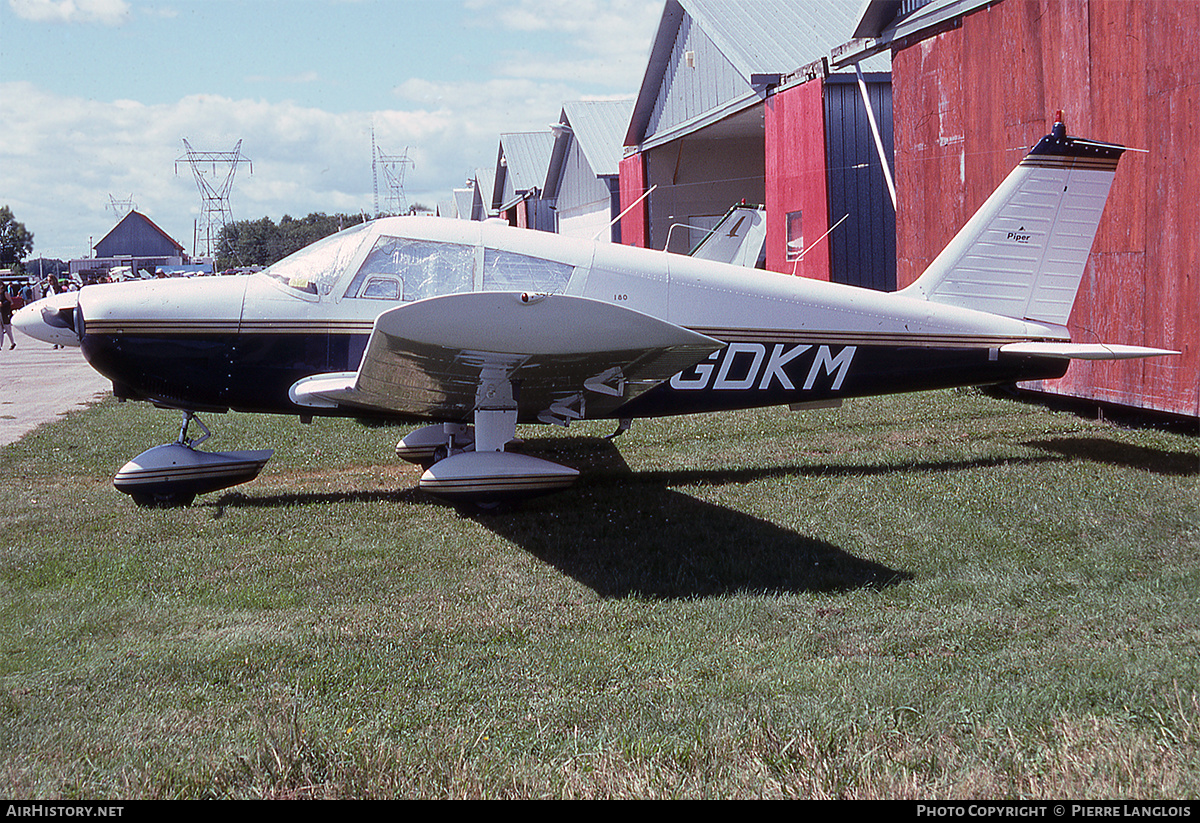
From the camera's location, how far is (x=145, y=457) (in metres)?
6.72

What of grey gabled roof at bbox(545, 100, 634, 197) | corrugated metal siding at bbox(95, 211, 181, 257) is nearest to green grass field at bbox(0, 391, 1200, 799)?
grey gabled roof at bbox(545, 100, 634, 197)

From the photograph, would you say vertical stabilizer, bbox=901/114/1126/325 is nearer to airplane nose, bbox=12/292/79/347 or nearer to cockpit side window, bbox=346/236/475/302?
cockpit side window, bbox=346/236/475/302

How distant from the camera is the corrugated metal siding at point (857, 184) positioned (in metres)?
14.0

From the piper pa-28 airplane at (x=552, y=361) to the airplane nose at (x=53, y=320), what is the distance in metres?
0.01

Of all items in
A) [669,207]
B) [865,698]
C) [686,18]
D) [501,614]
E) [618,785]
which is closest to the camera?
[618,785]

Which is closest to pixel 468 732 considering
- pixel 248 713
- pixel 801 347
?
pixel 248 713

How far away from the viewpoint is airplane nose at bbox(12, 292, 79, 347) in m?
6.50

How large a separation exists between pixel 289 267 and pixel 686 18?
15.1 meters

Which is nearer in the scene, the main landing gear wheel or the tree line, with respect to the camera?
the main landing gear wheel

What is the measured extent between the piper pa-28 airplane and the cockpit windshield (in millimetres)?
12

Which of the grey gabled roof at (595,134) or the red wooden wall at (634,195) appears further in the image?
the grey gabled roof at (595,134)

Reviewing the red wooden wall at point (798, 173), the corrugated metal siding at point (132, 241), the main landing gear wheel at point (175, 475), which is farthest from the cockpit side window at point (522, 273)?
the corrugated metal siding at point (132, 241)

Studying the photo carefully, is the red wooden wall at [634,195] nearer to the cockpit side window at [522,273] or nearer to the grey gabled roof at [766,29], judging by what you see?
the grey gabled roof at [766,29]

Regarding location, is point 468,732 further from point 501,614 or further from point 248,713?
point 501,614
